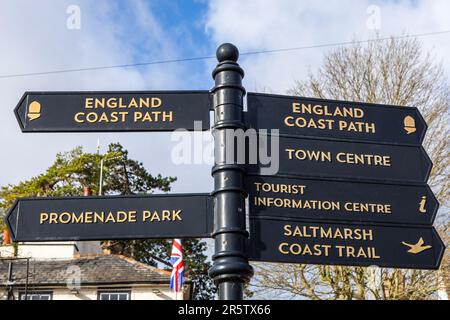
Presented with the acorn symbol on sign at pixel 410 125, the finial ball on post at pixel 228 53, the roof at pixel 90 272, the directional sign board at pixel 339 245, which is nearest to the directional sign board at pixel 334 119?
the acorn symbol on sign at pixel 410 125

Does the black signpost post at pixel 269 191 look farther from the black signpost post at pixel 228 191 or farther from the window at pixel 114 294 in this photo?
the window at pixel 114 294

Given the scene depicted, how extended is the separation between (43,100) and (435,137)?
52.9 ft

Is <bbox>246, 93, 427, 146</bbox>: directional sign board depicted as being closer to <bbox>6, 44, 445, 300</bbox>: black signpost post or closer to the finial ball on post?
<bbox>6, 44, 445, 300</bbox>: black signpost post

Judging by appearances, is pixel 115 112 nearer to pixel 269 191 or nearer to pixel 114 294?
pixel 269 191

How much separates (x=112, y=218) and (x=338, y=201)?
1.56 meters

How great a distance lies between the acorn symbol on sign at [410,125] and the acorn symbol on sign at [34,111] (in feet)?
9.03

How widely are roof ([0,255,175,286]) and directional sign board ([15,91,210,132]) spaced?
20.4m

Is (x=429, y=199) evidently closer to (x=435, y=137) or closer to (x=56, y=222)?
(x=56, y=222)

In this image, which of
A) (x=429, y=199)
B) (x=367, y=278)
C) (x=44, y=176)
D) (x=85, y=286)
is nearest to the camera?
(x=429, y=199)

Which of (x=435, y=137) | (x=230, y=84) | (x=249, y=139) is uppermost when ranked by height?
(x=435, y=137)

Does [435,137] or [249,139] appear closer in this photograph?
[249,139]

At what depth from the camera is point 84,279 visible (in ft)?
82.3
